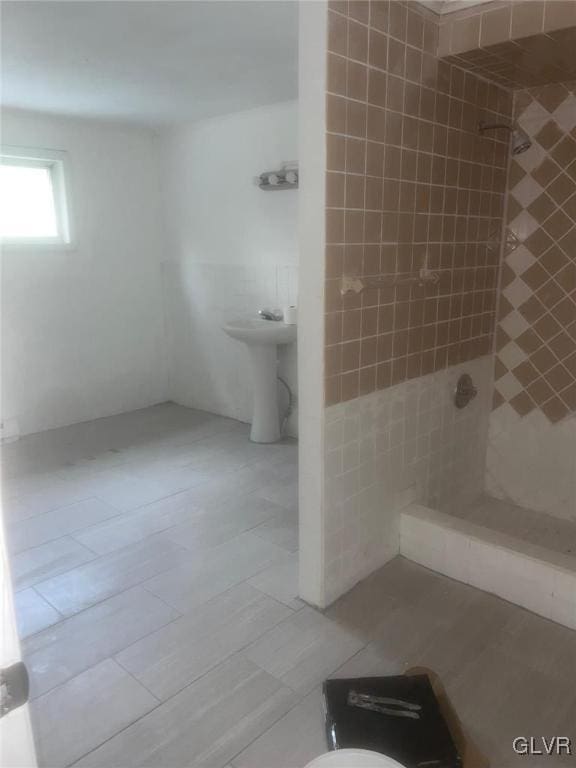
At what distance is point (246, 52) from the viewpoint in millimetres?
2650

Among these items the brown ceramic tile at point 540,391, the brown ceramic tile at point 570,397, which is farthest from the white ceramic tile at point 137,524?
the brown ceramic tile at point 570,397

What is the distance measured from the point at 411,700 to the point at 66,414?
137 inches

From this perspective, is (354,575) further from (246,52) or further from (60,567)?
(246,52)

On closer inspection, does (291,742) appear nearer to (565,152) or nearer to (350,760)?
(350,760)

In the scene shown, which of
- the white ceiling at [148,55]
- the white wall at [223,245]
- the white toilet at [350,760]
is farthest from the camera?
the white wall at [223,245]

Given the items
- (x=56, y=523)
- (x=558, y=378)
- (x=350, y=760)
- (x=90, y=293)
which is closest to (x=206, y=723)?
(x=350, y=760)

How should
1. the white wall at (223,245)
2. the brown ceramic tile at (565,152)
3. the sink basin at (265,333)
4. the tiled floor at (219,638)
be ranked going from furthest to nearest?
the white wall at (223,245), the sink basin at (265,333), the brown ceramic tile at (565,152), the tiled floor at (219,638)

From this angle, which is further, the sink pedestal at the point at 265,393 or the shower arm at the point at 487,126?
the sink pedestal at the point at 265,393

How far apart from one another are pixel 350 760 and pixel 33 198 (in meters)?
4.11

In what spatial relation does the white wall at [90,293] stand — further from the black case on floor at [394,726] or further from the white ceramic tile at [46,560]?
the black case on floor at [394,726]

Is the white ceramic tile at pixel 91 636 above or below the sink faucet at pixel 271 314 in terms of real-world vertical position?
below

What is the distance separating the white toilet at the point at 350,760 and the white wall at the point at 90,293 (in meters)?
3.36

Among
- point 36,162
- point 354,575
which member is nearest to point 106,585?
point 354,575

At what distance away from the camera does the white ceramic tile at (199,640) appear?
183cm
